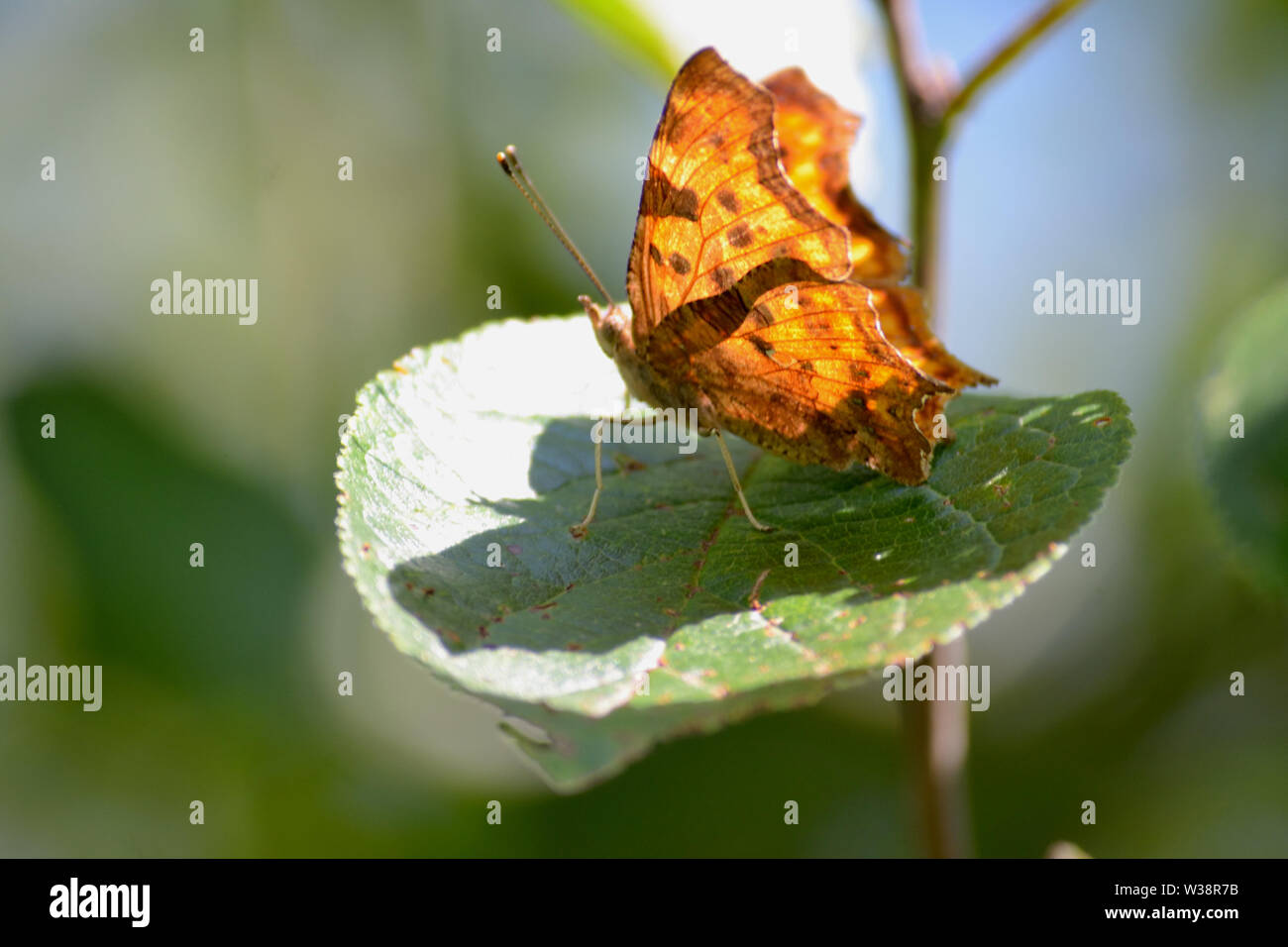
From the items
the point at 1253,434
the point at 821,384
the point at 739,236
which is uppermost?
the point at 739,236

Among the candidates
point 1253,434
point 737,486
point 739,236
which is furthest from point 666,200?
point 1253,434

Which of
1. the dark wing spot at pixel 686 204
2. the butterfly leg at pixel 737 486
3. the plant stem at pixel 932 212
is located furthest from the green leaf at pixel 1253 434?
the dark wing spot at pixel 686 204

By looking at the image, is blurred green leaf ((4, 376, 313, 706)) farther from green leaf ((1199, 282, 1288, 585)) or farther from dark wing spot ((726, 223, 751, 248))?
green leaf ((1199, 282, 1288, 585))

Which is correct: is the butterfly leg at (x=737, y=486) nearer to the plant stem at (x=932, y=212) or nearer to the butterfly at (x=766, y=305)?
the butterfly at (x=766, y=305)

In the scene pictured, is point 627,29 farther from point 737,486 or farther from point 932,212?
point 737,486

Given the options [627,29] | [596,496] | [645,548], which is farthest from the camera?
[627,29]

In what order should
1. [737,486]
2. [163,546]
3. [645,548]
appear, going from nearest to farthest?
[645,548] < [737,486] < [163,546]
